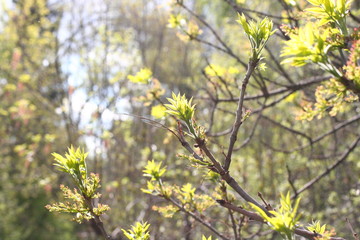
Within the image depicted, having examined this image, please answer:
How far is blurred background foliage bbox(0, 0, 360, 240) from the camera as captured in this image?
4.66m

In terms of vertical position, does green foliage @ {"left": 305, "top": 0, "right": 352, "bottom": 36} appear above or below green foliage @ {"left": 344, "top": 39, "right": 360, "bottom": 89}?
above

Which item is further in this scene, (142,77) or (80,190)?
(142,77)

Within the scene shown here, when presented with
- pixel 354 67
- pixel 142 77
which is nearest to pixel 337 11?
pixel 354 67

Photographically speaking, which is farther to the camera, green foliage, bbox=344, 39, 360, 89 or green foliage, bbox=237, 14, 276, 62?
green foliage, bbox=237, 14, 276, 62

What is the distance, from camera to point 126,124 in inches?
229

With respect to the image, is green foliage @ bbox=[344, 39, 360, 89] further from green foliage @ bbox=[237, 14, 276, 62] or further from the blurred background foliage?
the blurred background foliage

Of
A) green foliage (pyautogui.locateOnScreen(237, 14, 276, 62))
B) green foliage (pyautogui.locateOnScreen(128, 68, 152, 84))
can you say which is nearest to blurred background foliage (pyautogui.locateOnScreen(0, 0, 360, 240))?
green foliage (pyautogui.locateOnScreen(128, 68, 152, 84))

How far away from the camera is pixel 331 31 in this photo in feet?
3.67

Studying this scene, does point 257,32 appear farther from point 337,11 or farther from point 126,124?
point 126,124

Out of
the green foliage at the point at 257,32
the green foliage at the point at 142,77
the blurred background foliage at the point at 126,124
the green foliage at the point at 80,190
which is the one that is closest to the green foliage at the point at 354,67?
the green foliage at the point at 257,32

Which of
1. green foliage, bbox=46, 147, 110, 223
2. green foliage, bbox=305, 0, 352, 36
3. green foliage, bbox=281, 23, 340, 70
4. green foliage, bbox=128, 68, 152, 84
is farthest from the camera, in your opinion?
green foliage, bbox=128, 68, 152, 84

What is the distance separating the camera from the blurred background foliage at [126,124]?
15.3 feet

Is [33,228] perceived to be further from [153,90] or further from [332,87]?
[332,87]

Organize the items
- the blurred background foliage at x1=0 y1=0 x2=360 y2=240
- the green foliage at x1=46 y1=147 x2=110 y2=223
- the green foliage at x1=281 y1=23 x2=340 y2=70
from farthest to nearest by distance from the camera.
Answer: the blurred background foliage at x1=0 y1=0 x2=360 y2=240
the green foliage at x1=46 y1=147 x2=110 y2=223
the green foliage at x1=281 y1=23 x2=340 y2=70
